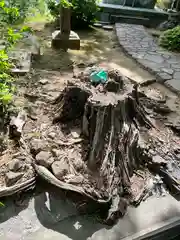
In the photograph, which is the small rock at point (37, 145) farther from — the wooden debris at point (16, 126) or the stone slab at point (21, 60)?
the stone slab at point (21, 60)

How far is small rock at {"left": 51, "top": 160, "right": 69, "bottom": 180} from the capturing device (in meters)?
2.35

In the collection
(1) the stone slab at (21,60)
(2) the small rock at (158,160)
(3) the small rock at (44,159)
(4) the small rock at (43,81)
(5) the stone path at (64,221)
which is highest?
(1) the stone slab at (21,60)

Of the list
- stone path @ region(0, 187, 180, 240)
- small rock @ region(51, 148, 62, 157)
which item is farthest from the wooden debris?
stone path @ region(0, 187, 180, 240)

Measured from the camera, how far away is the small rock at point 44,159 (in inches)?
96.3

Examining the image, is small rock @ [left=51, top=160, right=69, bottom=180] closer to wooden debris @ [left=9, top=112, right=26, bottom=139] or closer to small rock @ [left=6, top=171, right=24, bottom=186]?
small rock @ [left=6, top=171, right=24, bottom=186]

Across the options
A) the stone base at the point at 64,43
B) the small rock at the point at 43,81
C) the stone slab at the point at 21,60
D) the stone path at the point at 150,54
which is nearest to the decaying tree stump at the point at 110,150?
the small rock at the point at 43,81

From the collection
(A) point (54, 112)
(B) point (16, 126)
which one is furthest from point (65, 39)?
(B) point (16, 126)

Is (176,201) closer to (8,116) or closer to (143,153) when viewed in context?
(143,153)

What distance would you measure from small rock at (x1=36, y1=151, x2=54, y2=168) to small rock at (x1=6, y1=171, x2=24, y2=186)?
22cm

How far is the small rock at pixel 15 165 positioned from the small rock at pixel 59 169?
332 millimetres

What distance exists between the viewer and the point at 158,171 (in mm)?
2777

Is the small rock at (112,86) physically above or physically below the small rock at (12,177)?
above

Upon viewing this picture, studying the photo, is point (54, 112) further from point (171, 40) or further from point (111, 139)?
point (171, 40)

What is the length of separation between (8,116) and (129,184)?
171cm
